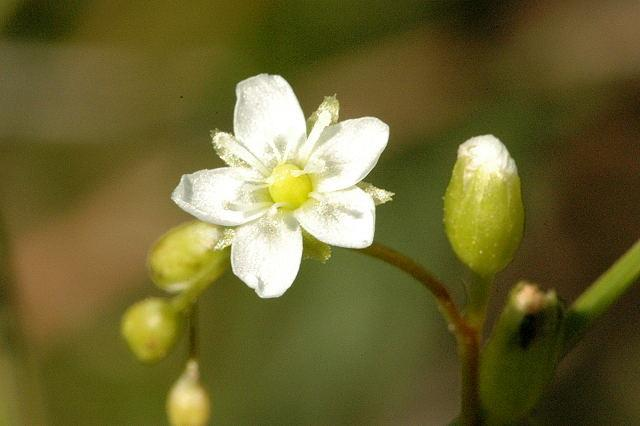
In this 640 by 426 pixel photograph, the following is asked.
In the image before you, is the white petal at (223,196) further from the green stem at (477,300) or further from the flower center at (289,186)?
the green stem at (477,300)

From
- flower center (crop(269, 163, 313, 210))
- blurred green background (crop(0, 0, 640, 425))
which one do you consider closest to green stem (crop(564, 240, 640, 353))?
flower center (crop(269, 163, 313, 210))

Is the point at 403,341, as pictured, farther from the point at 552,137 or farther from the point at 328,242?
the point at 328,242

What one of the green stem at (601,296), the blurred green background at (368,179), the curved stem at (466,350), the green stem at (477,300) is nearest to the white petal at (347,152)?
the curved stem at (466,350)

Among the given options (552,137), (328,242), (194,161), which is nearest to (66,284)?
(194,161)

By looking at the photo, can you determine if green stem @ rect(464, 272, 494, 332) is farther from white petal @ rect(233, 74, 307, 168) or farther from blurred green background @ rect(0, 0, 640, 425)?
blurred green background @ rect(0, 0, 640, 425)

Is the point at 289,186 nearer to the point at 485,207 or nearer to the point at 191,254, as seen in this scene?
the point at 191,254

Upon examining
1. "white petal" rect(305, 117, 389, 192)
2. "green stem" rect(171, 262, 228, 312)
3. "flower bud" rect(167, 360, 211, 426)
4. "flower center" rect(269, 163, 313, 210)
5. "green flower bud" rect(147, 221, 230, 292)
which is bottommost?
"flower bud" rect(167, 360, 211, 426)

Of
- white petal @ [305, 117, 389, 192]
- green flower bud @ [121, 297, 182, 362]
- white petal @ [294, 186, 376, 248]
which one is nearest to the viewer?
white petal @ [294, 186, 376, 248]
